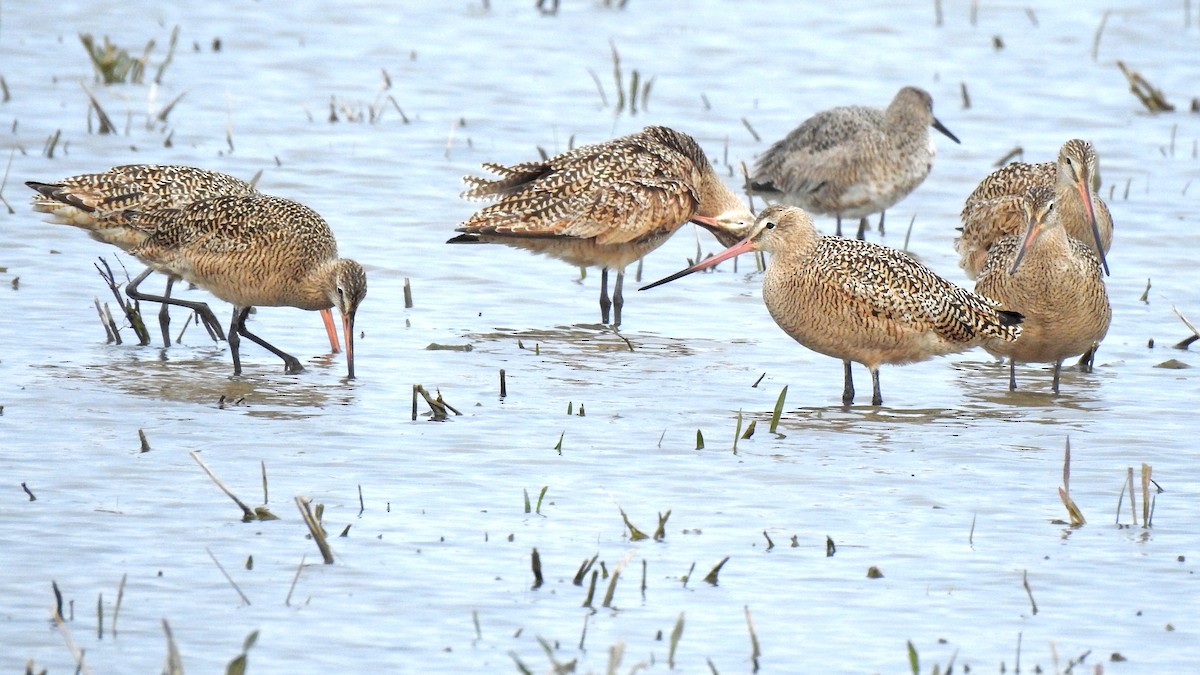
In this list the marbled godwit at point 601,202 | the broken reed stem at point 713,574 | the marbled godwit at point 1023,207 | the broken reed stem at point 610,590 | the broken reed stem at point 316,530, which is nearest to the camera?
the broken reed stem at point 610,590

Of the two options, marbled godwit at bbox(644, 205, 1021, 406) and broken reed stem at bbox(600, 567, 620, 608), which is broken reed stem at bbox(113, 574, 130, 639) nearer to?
broken reed stem at bbox(600, 567, 620, 608)

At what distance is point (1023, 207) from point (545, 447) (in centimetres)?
258

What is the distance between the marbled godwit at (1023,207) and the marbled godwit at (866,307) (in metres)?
0.81

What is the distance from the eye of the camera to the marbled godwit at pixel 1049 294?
271 inches

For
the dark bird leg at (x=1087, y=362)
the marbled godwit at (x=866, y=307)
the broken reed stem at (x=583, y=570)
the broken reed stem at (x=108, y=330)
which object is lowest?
the dark bird leg at (x=1087, y=362)

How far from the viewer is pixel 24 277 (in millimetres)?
8055

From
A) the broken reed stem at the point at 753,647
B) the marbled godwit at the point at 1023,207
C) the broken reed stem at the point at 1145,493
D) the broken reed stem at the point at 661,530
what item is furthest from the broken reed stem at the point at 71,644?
the marbled godwit at the point at 1023,207

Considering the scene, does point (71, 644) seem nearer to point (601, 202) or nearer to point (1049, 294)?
point (1049, 294)

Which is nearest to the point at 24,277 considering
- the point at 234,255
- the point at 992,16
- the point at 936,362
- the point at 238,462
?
the point at 234,255

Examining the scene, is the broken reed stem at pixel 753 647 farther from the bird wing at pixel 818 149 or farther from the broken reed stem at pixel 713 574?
the bird wing at pixel 818 149

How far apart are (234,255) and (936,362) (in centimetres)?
288

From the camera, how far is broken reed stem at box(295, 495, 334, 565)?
14.7 ft

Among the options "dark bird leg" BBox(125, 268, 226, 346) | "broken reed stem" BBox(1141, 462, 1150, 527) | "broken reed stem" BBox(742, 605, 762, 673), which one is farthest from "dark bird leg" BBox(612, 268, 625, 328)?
"broken reed stem" BBox(742, 605, 762, 673)

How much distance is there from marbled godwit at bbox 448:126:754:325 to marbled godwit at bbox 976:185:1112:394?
1.84 meters
